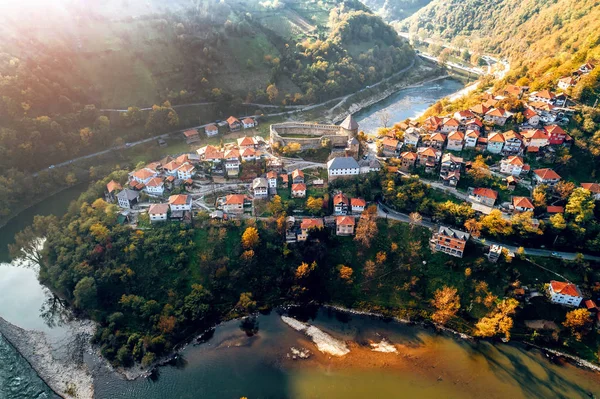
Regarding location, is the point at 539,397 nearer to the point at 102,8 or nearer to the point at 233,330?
the point at 233,330

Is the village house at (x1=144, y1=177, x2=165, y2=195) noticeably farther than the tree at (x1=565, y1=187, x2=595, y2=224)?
Yes

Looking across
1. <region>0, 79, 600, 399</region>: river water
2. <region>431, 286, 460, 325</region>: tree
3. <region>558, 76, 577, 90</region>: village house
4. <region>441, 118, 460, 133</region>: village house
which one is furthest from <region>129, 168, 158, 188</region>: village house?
<region>558, 76, 577, 90</region>: village house

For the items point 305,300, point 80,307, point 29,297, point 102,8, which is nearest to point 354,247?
point 305,300

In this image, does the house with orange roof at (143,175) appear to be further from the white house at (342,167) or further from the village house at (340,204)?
the village house at (340,204)

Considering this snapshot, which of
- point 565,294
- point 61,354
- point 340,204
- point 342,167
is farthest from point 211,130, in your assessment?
point 565,294

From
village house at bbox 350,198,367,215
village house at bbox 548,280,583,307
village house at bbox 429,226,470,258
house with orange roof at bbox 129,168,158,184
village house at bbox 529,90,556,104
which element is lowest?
village house at bbox 548,280,583,307

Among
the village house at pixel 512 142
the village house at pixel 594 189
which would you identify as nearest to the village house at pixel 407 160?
the village house at pixel 512 142

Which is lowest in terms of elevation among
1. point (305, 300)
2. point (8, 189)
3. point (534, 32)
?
point (305, 300)

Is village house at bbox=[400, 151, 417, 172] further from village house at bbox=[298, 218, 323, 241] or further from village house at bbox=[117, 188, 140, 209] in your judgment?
village house at bbox=[117, 188, 140, 209]
